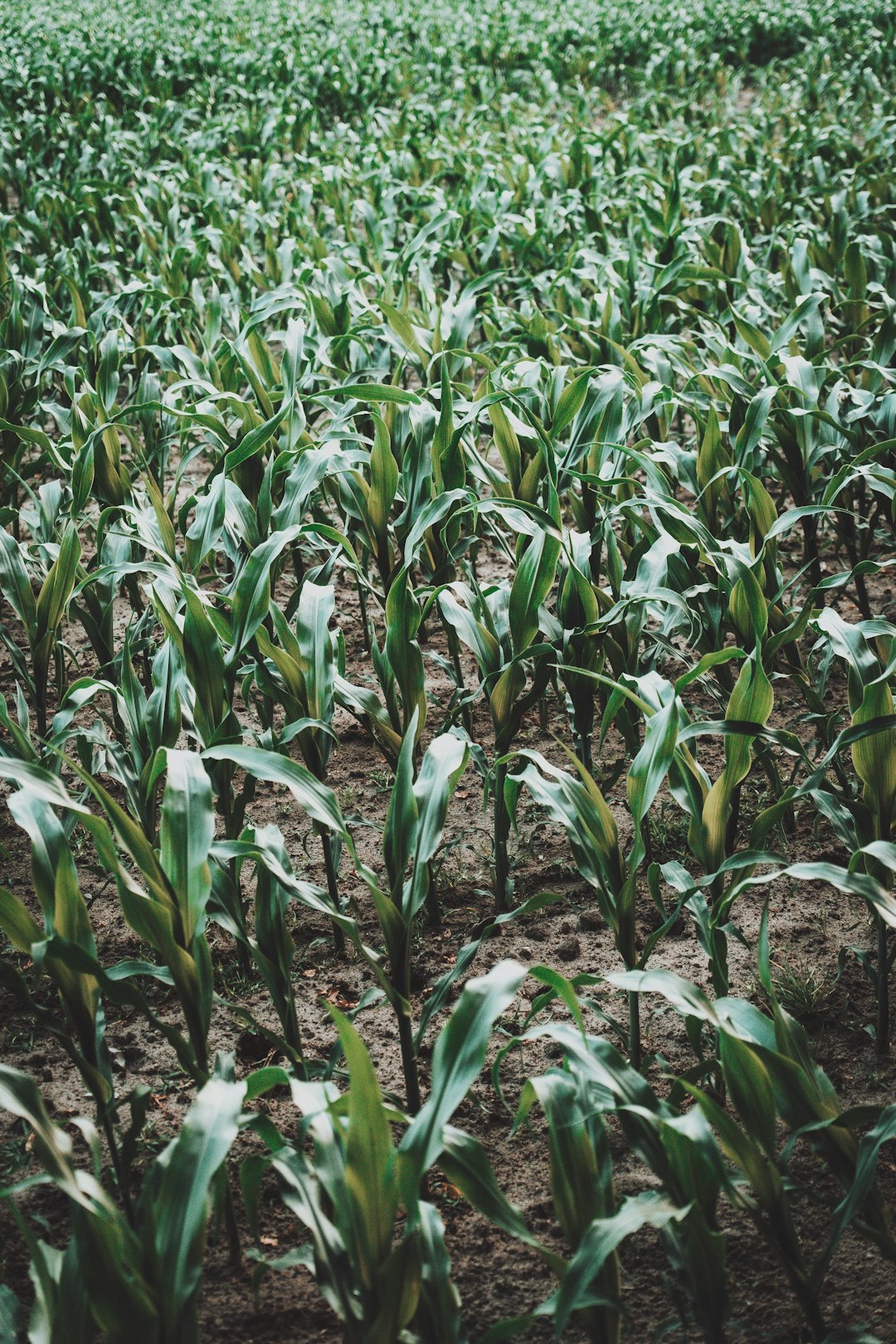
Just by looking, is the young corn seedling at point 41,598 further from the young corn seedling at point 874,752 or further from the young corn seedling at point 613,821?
the young corn seedling at point 874,752

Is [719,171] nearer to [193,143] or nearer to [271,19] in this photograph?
[193,143]

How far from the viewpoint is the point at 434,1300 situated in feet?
3.71

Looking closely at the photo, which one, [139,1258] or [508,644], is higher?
[508,644]

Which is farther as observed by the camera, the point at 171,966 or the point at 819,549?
the point at 819,549

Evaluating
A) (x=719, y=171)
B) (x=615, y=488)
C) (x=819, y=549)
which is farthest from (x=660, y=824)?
(x=719, y=171)

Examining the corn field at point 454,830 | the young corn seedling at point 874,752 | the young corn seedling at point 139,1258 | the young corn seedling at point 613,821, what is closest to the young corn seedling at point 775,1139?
the corn field at point 454,830

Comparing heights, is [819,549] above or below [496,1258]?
above

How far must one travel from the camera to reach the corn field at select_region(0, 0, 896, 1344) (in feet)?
3.88

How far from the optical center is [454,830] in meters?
2.36

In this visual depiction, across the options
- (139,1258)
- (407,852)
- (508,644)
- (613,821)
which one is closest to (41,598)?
(508,644)

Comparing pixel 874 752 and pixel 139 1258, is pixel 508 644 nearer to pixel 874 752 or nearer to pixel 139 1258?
pixel 874 752

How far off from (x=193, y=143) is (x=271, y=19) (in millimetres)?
6711

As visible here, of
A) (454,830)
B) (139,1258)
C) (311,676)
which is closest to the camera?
(139,1258)

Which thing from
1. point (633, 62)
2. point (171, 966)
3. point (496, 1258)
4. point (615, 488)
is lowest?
point (496, 1258)
